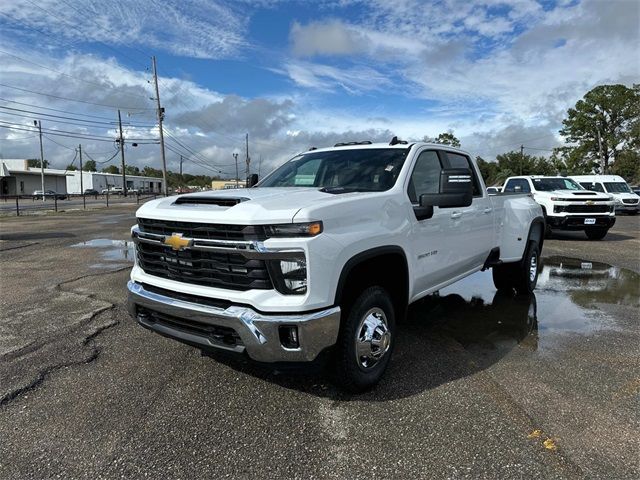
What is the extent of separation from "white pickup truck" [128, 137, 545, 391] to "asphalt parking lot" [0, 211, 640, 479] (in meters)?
0.37

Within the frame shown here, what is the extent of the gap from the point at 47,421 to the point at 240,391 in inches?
50.6

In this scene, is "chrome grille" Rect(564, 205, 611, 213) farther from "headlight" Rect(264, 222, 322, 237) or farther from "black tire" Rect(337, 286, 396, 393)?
"headlight" Rect(264, 222, 322, 237)

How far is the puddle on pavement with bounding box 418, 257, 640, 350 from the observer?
197 inches

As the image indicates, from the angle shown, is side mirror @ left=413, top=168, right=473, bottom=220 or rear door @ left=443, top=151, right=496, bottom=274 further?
rear door @ left=443, top=151, right=496, bottom=274

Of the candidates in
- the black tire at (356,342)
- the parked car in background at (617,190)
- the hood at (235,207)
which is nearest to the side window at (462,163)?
the hood at (235,207)

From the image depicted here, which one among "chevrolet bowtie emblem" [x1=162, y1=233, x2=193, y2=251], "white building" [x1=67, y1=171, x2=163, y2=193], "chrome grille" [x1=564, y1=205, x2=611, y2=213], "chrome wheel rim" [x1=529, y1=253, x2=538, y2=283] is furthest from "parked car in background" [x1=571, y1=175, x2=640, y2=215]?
"white building" [x1=67, y1=171, x2=163, y2=193]

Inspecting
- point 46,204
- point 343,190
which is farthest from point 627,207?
point 46,204

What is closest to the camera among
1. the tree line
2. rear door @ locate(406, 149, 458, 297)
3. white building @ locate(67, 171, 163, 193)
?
rear door @ locate(406, 149, 458, 297)

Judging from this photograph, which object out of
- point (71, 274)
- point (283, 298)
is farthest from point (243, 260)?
point (71, 274)

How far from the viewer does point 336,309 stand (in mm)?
3115

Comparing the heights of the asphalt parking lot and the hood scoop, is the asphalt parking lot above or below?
below

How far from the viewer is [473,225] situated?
5098 mm

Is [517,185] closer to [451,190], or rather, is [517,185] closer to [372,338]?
→ [451,190]

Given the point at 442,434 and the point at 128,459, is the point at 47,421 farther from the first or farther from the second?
the point at 442,434
